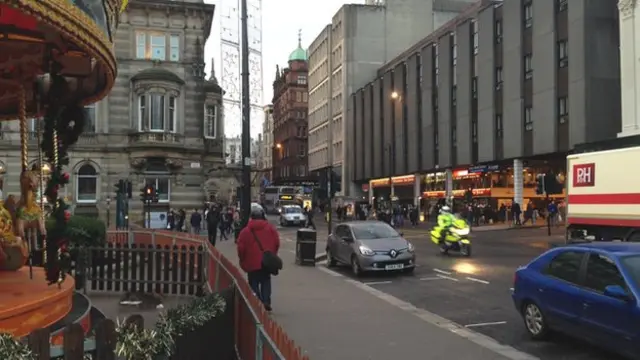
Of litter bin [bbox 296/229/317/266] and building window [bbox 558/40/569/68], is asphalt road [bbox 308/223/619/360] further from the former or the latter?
building window [bbox 558/40/569/68]

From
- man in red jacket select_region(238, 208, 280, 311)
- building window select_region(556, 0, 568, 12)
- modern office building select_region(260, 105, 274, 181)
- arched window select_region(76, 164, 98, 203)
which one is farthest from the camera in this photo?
modern office building select_region(260, 105, 274, 181)

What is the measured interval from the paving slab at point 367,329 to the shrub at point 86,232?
487 centimetres

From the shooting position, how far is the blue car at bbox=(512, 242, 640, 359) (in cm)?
694

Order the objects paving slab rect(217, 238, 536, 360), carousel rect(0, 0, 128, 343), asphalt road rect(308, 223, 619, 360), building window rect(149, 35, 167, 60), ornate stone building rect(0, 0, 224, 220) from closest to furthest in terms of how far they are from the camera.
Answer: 1. carousel rect(0, 0, 128, 343)
2. paving slab rect(217, 238, 536, 360)
3. asphalt road rect(308, 223, 619, 360)
4. ornate stone building rect(0, 0, 224, 220)
5. building window rect(149, 35, 167, 60)

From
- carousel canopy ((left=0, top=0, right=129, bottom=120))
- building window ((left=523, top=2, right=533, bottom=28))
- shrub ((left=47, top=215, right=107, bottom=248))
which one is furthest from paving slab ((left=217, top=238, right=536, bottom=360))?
building window ((left=523, top=2, right=533, bottom=28))

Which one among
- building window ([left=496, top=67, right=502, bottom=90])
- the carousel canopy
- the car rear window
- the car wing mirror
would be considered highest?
building window ([left=496, top=67, right=502, bottom=90])

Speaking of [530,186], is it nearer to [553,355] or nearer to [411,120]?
[411,120]

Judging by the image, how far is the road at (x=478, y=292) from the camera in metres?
8.50

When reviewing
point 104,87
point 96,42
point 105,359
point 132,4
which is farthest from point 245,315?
point 132,4

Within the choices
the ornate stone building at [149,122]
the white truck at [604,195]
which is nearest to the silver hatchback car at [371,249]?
the white truck at [604,195]

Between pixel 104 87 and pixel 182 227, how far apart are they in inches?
1085

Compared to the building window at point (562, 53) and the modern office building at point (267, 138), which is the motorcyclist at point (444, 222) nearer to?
the building window at point (562, 53)

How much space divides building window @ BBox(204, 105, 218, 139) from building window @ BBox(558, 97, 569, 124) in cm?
2203

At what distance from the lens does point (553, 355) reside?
801 centimetres
